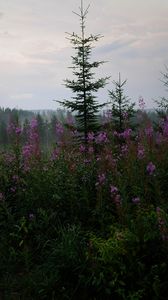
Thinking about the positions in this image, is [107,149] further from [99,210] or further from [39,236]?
[39,236]

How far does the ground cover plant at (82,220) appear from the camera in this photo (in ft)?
17.8

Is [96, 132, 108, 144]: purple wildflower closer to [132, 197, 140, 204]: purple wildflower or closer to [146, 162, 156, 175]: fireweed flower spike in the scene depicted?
[146, 162, 156, 175]: fireweed flower spike

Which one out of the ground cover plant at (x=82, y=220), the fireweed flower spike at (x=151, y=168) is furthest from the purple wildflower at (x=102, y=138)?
the fireweed flower spike at (x=151, y=168)

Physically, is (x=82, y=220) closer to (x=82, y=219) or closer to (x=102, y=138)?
(x=82, y=219)

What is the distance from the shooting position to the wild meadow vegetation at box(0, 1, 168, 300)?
542 cm

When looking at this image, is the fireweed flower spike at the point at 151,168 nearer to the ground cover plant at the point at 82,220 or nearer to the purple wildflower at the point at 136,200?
the ground cover plant at the point at 82,220

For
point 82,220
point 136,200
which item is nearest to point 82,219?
point 82,220

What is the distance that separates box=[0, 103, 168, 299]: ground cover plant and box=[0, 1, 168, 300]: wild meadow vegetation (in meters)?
0.01

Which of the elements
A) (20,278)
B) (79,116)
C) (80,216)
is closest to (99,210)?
(80,216)

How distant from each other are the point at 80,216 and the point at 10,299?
1.76 m

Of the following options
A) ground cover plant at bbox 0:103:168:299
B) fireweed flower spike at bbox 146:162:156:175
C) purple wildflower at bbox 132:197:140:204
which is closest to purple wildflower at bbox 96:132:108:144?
ground cover plant at bbox 0:103:168:299

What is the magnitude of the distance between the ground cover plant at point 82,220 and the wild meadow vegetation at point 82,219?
0.05 feet

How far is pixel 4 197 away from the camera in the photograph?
7098 millimetres

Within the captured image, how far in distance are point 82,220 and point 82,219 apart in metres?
0.02
